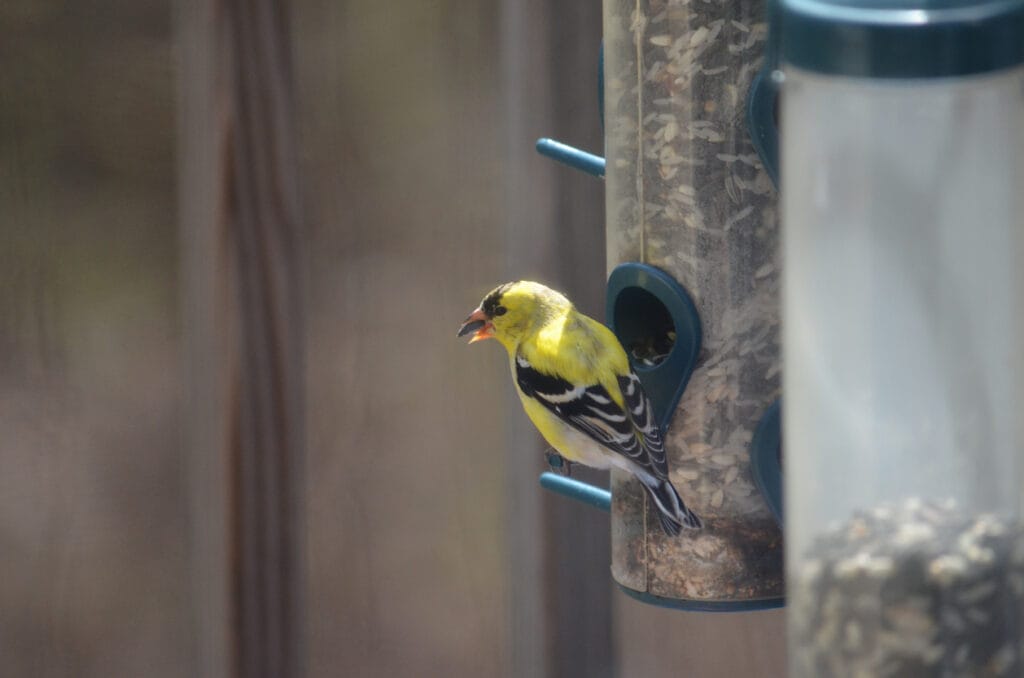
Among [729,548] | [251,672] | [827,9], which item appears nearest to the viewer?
[827,9]

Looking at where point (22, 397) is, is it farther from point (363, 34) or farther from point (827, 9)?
point (827, 9)

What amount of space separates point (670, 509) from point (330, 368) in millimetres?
597

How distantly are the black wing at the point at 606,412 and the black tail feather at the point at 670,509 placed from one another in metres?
0.02

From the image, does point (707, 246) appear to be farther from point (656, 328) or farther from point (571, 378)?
point (571, 378)

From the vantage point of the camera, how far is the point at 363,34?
2629mm

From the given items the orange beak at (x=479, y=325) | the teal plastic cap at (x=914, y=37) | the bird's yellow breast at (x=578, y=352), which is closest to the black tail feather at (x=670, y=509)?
the bird's yellow breast at (x=578, y=352)

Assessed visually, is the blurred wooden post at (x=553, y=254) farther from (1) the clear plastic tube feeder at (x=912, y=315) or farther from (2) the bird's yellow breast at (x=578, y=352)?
(1) the clear plastic tube feeder at (x=912, y=315)

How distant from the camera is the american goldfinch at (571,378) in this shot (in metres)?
2.43

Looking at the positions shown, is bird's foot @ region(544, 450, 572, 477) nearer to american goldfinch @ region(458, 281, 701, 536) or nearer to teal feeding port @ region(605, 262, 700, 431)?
american goldfinch @ region(458, 281, 701, 536)

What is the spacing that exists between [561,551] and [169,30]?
973 mm

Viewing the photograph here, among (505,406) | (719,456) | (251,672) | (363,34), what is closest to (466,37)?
(363,34)

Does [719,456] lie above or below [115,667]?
above

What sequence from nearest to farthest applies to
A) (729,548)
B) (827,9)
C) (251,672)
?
(827,9) → (729,548) → (251,672)

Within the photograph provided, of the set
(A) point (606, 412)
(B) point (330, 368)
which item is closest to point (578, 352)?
(A) point (606, 412)
